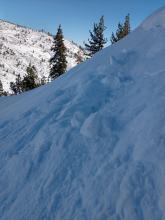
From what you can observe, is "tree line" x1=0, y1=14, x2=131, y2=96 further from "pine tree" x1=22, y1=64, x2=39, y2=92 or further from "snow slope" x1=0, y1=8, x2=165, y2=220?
"snow slope" x1=0, y1=8, x2=165, y2=220

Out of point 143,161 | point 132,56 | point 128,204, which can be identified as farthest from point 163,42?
point 128,204

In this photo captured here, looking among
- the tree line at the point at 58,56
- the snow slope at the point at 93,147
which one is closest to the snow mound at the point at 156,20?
the snow slope at the point at 93,147

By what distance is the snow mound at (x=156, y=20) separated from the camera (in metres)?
15.0

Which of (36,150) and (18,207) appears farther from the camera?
(36,150)

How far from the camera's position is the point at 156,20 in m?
15.4

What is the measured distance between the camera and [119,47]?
14586 mm

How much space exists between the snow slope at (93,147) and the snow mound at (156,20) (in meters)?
2.36

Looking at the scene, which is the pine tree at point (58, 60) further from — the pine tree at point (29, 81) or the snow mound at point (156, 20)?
the snow mound at point (156, 20)

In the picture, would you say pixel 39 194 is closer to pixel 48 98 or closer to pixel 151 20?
pixel 48 98

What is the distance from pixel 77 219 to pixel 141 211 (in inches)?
56.4

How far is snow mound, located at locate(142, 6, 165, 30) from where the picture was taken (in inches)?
591

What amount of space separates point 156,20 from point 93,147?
9304 mm

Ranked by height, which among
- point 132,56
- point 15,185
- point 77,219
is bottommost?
point 77,219

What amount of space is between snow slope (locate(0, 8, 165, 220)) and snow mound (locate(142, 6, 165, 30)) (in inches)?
93.0
